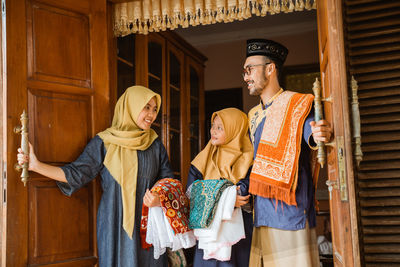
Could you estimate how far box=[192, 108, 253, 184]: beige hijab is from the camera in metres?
2.53

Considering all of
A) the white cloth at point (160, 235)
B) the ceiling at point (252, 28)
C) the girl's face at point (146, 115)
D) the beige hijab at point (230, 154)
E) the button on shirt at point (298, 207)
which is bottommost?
the white cloth at point (160, 235)

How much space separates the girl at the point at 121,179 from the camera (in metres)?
2.45

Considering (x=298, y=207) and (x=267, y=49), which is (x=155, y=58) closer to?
(x=267, y=49)

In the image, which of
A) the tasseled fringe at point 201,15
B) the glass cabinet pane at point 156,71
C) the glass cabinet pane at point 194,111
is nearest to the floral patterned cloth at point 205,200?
the tasseled fringe at point 201,15

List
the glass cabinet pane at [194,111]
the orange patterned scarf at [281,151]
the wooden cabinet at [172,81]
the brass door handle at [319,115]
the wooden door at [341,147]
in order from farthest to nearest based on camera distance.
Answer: the glass cabinet pane at [194,111] → the wooden cabinet at [172,81] → the orange patterned scarf at [281,151] → the brass door handle at [319,115] → the wooden door at [341,147]

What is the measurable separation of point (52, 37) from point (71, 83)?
10.8 inches

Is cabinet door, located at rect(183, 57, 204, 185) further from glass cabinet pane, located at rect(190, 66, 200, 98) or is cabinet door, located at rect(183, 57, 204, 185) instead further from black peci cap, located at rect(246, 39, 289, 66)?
black peci cap, located at rect(246, 39, 289, 66)

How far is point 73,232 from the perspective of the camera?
247 centimetres

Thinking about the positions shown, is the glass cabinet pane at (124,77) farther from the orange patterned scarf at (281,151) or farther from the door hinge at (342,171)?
the door hinge at (342,171)

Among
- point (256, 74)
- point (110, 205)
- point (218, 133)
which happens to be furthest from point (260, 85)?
point (110, 205)

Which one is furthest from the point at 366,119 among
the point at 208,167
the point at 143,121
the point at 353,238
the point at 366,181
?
the point at 143,121

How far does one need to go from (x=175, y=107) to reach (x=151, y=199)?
2054mm

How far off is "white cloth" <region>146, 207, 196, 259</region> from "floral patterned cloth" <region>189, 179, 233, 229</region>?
3.9 inches

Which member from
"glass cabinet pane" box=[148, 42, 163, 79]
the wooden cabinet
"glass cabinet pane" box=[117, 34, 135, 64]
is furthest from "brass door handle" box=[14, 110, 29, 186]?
"glass cabinet pane" box=[148, 42, 163, 79]
